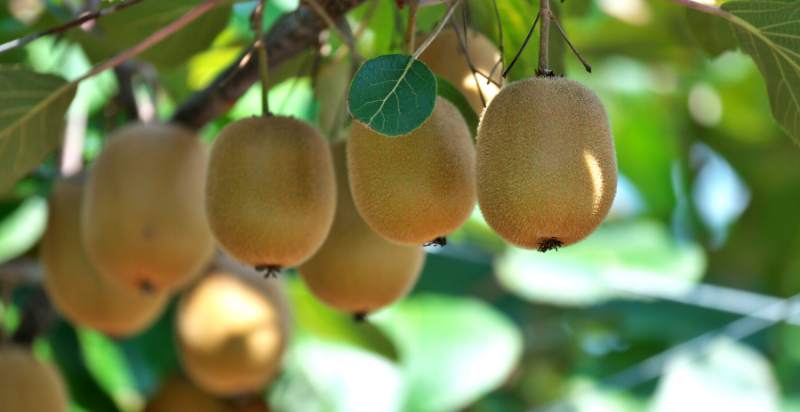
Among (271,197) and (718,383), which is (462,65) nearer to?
(271,197)

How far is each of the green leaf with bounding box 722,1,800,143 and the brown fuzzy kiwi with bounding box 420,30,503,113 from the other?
18cm

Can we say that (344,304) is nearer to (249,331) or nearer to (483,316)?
(249,331)

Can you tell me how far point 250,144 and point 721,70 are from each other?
5.17 feet

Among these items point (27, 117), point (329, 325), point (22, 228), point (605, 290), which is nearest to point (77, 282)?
point (27, 117)

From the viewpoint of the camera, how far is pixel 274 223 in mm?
812

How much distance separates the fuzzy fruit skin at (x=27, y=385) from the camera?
1324mm

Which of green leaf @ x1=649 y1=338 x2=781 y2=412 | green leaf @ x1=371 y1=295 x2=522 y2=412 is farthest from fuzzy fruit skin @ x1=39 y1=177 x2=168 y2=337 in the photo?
green leaf @ x1=649 y1=338 x2=781 y2=412

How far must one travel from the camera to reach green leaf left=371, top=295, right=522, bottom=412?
5.95 ft

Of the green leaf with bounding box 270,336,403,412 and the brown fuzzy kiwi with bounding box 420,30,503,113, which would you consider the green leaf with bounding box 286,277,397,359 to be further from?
the brown fuzzy kiwi with bounding box 420,30,503,113

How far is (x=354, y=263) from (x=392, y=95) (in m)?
0.24

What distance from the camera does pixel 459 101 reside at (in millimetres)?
834

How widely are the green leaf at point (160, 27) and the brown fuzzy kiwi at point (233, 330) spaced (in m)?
0.35

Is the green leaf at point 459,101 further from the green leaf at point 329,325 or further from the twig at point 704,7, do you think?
the green leaf at point 329,325

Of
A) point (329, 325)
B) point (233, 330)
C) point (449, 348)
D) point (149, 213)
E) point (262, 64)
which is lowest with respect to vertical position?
point (449, 348)
